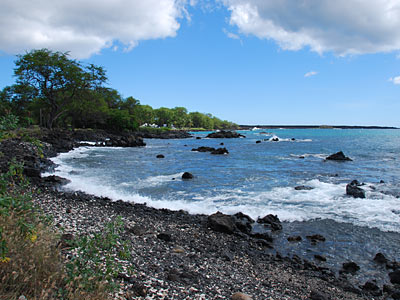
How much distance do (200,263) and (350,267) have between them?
439 centimetres

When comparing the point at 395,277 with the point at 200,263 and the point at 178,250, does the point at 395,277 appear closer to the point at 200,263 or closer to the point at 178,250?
the point at 200,263

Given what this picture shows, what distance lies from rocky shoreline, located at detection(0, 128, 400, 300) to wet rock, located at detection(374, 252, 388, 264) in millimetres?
1396

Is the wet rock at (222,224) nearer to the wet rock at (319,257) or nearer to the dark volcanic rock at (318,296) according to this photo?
the wet rock at (319,257)

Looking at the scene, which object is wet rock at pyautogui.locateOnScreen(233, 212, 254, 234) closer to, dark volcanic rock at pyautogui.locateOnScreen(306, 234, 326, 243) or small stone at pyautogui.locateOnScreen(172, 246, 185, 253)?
dark volcanic rock at pyautogui.locateOnScreen(306, 234, 326, 243)

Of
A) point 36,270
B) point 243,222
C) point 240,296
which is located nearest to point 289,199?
point 243,222

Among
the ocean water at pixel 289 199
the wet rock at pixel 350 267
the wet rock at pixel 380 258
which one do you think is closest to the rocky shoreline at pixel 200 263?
the wet rock at pixel 350 267

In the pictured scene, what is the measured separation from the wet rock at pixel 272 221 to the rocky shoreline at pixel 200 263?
10 cm

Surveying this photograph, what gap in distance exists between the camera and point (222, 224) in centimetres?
960

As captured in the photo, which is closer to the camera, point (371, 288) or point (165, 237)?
point (371, 288)

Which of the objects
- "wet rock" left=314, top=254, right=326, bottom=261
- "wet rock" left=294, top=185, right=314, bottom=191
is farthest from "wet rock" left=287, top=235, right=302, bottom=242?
"wet rock" left=294, top=185, right=314, bottom=191

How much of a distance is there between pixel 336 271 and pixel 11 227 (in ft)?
25.5

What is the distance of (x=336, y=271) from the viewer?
24.8 feet

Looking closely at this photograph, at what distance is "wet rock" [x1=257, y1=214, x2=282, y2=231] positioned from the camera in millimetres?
10445

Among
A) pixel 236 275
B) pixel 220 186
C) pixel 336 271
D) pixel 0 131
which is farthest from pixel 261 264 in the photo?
pixel 220 186
